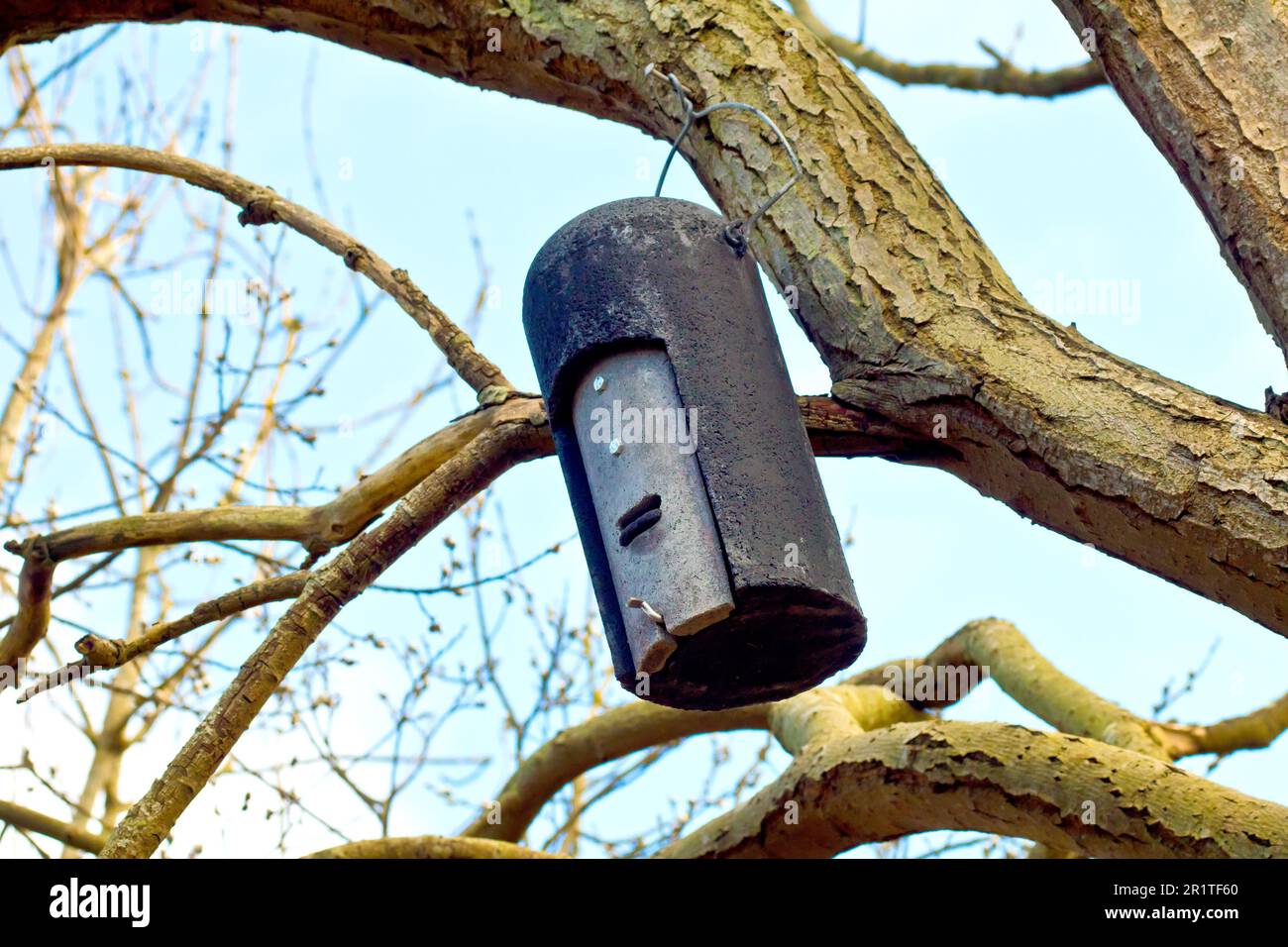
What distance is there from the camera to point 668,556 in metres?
2.06

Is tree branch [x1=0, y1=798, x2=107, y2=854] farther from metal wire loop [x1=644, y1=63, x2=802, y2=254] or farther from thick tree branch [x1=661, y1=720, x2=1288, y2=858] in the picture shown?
metal wire loop [x1=644, y1=63, x2=802, y2=254]

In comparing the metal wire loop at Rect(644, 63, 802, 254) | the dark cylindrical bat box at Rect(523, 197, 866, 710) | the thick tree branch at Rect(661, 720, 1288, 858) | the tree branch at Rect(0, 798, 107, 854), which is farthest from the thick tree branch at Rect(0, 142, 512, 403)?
the tree branch at Rect(0, 798, 107, 854)

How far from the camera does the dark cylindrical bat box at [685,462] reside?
6.79ft

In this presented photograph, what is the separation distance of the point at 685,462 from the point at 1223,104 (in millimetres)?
969

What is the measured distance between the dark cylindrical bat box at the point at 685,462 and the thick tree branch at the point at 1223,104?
0.68m

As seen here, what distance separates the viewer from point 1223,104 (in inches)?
84.2

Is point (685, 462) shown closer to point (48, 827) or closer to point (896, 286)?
point (896, 286)

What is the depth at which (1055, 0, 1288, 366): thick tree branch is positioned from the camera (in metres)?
2.09

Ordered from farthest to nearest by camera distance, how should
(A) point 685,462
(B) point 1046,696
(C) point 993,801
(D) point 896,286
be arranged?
(B) point 1046,696 < (C) point 993,801 < (D) point 896,286 < (A) point 685,462

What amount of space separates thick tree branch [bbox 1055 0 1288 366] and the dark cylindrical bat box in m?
0.68

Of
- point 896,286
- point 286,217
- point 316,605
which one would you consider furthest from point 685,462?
point 286,217

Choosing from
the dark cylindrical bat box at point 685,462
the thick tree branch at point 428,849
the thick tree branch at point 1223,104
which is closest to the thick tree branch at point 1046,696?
the thick tree branch at point 428,849
